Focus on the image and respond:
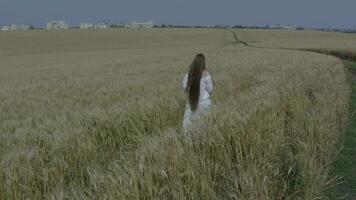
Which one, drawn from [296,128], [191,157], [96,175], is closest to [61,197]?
[96,175]

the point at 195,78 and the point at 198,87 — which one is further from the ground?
the point at 195,78

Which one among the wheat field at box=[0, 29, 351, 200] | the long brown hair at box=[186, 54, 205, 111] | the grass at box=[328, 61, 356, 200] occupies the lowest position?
the grass at box=[328, 61, 356, 200]

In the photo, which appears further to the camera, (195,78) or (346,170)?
(195,78)

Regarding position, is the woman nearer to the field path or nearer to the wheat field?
the wheat field

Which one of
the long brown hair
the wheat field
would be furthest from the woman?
the wheat field

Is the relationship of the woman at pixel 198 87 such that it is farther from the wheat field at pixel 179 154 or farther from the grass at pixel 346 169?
the grass at pixel 346 169

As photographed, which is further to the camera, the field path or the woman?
the woman

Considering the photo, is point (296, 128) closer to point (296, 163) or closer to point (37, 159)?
point (296, 163)

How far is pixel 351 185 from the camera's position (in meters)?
4.87

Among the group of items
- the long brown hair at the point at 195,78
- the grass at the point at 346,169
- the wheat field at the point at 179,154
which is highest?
the long brown hair at the point at 195,78

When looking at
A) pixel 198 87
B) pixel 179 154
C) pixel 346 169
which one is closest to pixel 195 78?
pixel 198 87

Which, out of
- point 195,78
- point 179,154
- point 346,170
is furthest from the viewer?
point 195,78

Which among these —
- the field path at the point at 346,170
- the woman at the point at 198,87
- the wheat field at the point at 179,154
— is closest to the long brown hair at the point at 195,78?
the woman at the point at 198,87

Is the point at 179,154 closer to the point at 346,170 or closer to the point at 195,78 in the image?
the point at 346,170
